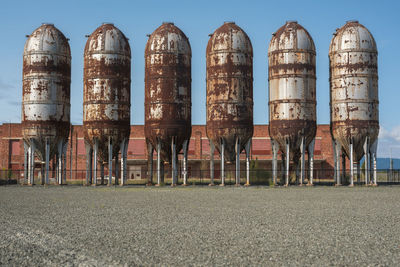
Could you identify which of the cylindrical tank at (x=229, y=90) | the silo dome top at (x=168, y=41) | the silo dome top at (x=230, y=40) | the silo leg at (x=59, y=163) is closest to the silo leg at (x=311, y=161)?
the cylindrical tank at (x=229, y=90)

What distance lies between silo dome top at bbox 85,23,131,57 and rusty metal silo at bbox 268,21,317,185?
10665mm

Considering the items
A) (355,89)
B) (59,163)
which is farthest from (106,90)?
(355,89)

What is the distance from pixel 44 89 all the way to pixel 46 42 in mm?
3439

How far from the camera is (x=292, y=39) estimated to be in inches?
1400

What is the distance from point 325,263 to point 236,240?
2.52 metres

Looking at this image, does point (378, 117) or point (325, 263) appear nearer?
point (325, 263)

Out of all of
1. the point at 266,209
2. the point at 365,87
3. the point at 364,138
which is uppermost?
the point at 365,87

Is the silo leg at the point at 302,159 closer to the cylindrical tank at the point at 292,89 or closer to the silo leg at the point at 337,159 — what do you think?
the cylindrical tank at the point at 292,89

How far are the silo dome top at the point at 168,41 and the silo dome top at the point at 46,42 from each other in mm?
6376

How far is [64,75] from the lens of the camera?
3819 cm

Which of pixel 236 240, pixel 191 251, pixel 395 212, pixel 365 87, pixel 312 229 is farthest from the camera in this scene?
pixel 365 87

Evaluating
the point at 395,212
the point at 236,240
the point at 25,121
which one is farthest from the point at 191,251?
the point at 25,121

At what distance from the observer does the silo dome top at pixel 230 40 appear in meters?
36.0

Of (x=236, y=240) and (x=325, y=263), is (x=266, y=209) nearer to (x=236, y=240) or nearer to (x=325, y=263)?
(x=236, y=240)
